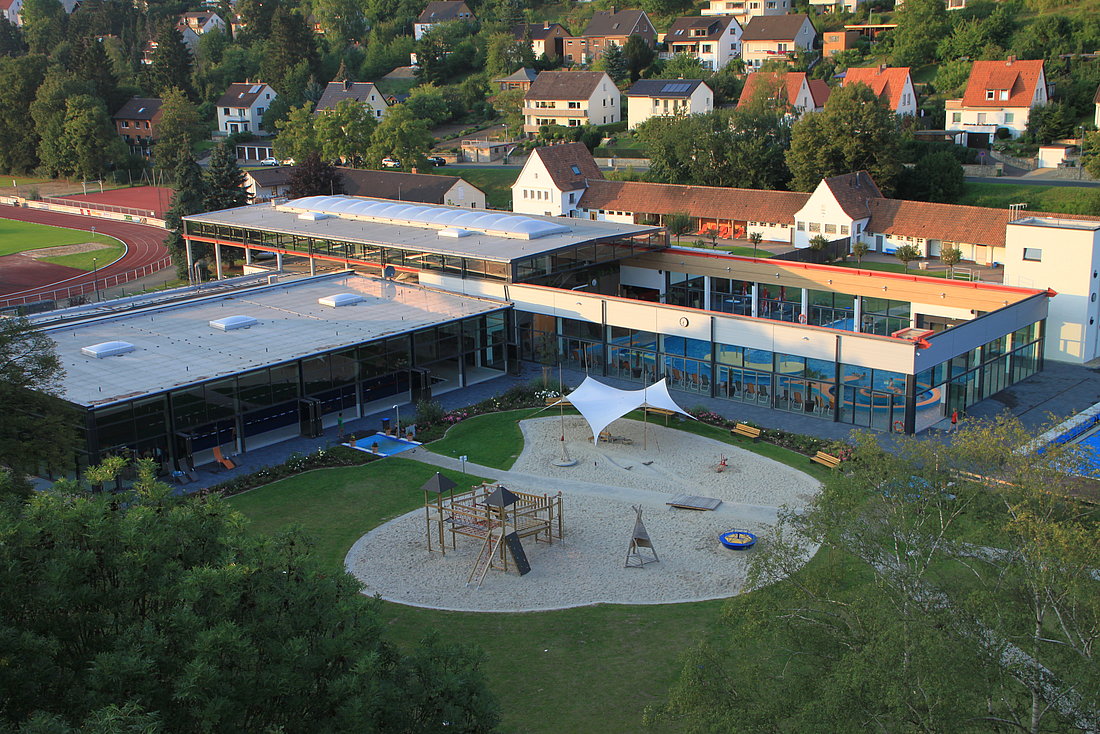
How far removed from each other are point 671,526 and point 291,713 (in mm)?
16349

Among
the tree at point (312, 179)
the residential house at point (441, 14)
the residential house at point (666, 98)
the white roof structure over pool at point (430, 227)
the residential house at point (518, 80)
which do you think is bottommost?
the white roof structure over pool at point (430, 227)

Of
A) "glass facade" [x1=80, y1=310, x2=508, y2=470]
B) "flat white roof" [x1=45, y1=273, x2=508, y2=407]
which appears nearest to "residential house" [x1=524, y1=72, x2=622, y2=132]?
"flat white roof" [x1=45, y1=273, x2=508, y2=407]

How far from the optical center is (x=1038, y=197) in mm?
65438

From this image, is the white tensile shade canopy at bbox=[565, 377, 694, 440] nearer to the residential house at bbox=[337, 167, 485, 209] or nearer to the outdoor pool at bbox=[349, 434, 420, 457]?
the outdoor pool at bbox=[349, 434, 420, 457]

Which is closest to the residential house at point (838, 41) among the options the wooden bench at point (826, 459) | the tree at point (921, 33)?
the tree at point (921, 33)

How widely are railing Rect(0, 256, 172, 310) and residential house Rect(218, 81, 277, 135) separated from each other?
5336cm

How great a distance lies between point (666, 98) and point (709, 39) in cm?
2576

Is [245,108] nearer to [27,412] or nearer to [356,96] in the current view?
[356,96]

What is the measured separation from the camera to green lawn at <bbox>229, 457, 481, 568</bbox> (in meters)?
29.2

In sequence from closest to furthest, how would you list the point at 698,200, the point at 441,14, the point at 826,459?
the point at 826,459 → the point at 698,200 → the point at 441,14

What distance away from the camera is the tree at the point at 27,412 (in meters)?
24.7

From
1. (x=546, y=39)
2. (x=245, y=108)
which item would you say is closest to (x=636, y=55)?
(x=546, y=39)

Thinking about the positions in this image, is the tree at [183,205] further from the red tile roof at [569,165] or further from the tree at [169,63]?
the tree at [169,63]

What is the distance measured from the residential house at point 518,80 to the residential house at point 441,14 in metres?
29.1
